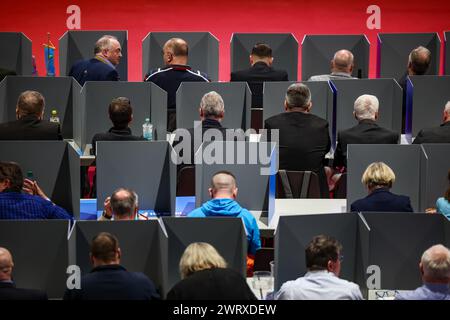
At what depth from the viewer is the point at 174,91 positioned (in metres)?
9.63

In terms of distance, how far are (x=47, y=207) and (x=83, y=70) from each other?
352 cm

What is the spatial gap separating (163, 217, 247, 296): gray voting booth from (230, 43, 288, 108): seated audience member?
168 inches

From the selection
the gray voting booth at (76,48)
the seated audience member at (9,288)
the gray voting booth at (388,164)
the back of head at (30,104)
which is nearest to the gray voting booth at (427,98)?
the gray voting booth at (388,164)

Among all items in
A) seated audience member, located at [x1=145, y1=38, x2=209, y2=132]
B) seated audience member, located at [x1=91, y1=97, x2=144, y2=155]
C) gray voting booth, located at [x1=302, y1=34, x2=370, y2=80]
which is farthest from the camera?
gray voting booth, located at [x1=302, y1=34, x2=370, y2=80]

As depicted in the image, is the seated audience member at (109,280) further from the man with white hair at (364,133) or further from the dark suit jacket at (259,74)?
the dark suit jacket at (259,74)

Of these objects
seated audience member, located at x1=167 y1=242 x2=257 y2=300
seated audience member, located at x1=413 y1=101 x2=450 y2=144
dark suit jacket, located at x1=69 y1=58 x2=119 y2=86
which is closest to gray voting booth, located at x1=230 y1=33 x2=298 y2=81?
dark suit jacket, located at x1=69 y1=58 x2=119 y2=86

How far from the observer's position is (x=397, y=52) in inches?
426

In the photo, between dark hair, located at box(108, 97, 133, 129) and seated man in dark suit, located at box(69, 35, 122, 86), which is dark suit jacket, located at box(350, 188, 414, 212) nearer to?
dark hair, located at box(108, 97, 133, 129)

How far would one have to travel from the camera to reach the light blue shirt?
17.3 feet

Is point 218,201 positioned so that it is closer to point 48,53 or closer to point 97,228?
point 97,228

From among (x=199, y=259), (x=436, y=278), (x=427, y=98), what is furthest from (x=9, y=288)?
(x=427, y=98)

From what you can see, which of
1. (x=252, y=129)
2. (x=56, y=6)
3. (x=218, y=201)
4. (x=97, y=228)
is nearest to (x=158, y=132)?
(x=252, y=129)

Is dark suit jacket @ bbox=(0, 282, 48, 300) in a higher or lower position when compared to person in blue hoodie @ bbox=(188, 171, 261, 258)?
lower

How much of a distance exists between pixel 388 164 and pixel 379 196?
82cm
